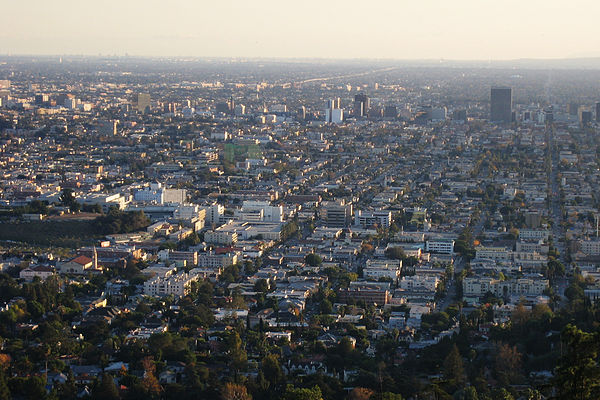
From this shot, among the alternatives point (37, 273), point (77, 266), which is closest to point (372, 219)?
point (77, 266)

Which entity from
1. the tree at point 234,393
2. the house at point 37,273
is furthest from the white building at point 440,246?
the tree at point 234,393

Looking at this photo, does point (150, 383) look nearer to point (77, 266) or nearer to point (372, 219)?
point (77, 266)

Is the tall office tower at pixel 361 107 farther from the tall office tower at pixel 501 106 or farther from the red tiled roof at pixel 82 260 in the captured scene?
the red tiled roof at pixel 82 260

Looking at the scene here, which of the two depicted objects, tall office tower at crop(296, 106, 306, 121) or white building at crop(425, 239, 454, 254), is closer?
white building at crop(425, 239, 454, 254)

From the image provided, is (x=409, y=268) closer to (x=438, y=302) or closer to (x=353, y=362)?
(x=438, y=302)

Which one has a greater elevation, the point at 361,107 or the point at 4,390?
the point at 4,390

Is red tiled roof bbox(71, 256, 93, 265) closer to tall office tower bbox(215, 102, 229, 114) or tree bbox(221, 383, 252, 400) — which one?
tree bbox(221, 383, 252, 400)

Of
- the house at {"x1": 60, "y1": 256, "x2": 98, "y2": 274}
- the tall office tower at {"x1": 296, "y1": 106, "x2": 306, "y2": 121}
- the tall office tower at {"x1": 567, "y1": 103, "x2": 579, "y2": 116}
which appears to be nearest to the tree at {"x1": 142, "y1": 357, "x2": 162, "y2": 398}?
the house at {"x1": 60, "y1": 256, "x2": 98, "y2": 274}
